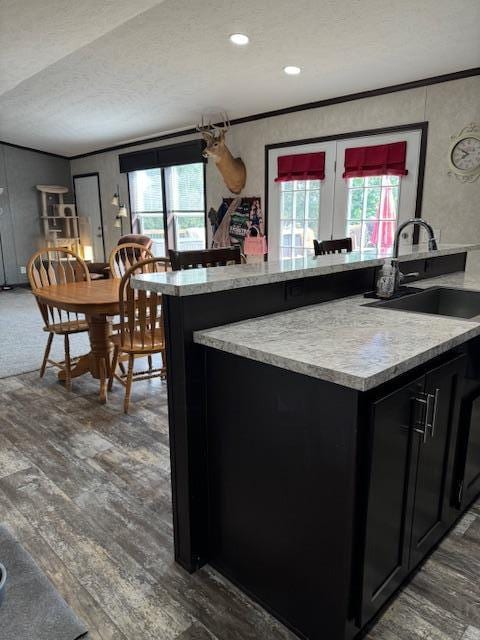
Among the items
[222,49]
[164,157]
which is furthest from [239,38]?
[164,157]

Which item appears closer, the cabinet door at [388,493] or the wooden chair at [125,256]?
the cabinet door at [388,493]

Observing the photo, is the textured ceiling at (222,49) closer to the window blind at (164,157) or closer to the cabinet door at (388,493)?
the window blind at (164,157)

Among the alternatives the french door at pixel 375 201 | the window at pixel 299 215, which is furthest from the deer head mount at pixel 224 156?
the french door at pixel 375 201

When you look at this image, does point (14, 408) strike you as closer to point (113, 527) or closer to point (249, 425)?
point (113, 527)

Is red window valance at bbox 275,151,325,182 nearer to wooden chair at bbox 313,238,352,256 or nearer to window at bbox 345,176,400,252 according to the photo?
window at bbox 345,176,400,252

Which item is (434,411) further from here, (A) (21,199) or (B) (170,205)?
(A) (21,199)

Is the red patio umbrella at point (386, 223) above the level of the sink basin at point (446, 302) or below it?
above

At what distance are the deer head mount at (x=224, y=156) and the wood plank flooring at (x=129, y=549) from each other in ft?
11.7

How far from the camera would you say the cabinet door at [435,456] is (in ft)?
4.68

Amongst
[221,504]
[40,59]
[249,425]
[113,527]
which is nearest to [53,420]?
[113,527]

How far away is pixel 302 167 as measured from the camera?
5008mm

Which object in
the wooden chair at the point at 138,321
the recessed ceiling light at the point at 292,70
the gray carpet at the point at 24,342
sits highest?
the recessed ceiling light at the point at 292,70

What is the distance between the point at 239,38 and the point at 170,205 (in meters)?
3.62

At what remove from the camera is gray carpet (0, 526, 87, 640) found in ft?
3.77
